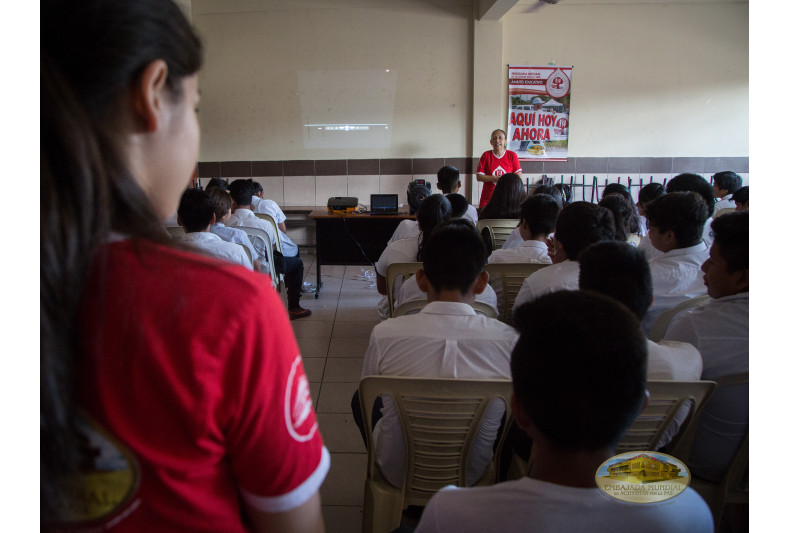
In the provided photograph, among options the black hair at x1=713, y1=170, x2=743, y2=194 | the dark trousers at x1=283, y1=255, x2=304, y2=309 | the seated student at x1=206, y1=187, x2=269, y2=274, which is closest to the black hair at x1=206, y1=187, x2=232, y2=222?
the seated student at x1=206, y1=187, x2=269, y2=274

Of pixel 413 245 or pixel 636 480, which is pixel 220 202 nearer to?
pixel 413 245

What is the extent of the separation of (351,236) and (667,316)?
10.9ft

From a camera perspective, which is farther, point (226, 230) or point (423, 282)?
point (226, 230)

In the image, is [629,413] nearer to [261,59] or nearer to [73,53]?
[73,53]

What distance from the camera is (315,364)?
3.16 m

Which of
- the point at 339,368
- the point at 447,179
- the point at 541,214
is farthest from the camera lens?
the point at 447,179

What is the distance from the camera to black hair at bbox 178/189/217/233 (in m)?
2.84

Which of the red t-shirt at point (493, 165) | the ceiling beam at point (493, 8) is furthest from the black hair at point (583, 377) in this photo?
the ceiling beam at point (493, 8)


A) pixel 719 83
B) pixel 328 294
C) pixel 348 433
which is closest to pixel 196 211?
pixel 348 433

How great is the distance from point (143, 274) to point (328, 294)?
436 centimetres

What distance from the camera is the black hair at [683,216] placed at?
2.19 metres

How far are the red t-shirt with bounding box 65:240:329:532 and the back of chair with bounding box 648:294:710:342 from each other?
5.67ft

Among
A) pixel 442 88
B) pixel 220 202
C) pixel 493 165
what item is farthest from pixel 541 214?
pixel 442 88

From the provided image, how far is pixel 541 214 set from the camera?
2766 mm
